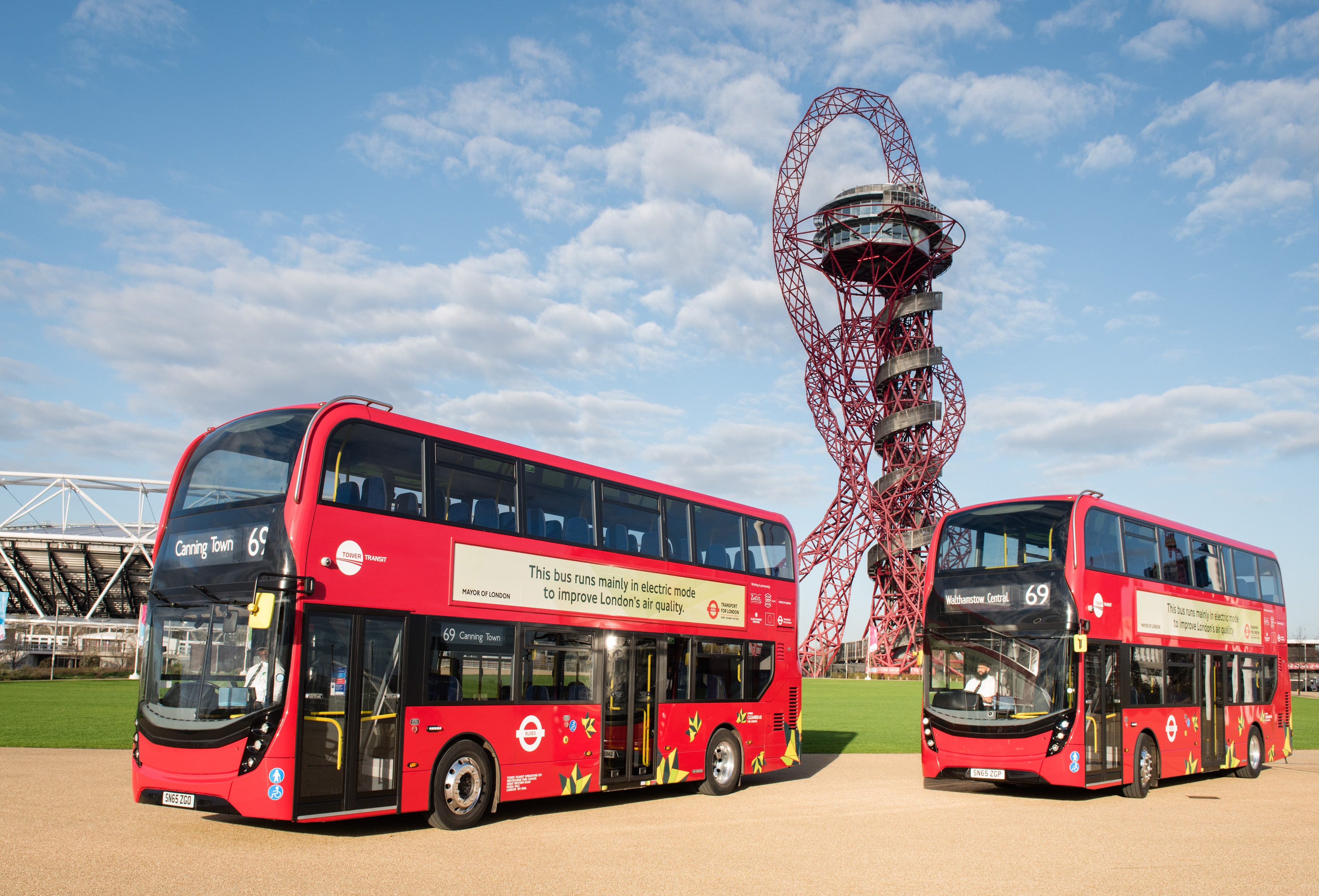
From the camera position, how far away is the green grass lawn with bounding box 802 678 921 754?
24.1m

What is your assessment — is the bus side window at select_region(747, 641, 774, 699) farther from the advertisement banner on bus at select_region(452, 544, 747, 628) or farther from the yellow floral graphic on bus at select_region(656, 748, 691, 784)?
the yellow floral graphic on bus at select_region(656, 748, 691, 784)

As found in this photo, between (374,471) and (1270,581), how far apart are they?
61.6 ft

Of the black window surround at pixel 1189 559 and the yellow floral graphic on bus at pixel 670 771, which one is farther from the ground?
the black window surround at pixel 1189 559

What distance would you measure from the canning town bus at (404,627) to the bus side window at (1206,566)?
30.1ft

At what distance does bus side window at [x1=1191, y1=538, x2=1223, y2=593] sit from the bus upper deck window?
32.0ft

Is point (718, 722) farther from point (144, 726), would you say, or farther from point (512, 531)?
point (144, 726)

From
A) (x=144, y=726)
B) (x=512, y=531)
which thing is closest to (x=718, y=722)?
(x=512, y=531)

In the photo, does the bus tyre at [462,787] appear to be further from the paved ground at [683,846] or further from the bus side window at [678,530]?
the bus side window at [678,530]

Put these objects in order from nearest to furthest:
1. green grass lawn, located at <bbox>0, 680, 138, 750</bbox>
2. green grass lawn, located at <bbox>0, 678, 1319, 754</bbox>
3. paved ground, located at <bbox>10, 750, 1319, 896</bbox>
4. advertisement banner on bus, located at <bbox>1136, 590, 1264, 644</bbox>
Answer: paved ground, located at <bbox>10, 750, 1319, 896</bbox> < advertisement banner on bus, located at <bbox>1136, 590, 1264, 644</bbox> < green grass lawn, located at <bbox>0, 680, 138, 750</bbox> < green grass lawn, located at <bbox>0, 678, 1319, 754</bbox>

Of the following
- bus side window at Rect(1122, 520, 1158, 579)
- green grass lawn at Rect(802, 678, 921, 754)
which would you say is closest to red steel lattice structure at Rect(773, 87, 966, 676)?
green grass lawn at Rect(802, 678, 921, 754)

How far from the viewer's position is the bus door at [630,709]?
44.1ft

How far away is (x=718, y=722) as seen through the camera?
50.5ft

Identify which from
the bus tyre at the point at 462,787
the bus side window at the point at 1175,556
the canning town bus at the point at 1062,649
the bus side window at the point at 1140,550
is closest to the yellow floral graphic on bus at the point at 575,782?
the bus tyre at the point at 462,787

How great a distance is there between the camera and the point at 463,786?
11344 mm
